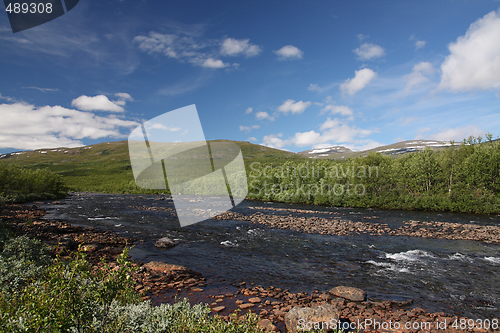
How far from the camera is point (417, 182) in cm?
3641

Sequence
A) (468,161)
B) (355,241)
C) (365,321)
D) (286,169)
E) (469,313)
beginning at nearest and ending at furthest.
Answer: (365,321), (469,313), (355,241), (468,161), (286,169)

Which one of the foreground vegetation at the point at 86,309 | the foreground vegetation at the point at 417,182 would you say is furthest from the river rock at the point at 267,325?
the foreground vegetation at the point at 417,182

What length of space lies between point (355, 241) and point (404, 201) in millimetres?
22597

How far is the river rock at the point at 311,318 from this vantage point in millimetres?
6789

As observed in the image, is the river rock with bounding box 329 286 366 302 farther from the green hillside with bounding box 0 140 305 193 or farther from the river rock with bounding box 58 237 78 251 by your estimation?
the green hillside with bounding box 0 140 305 193

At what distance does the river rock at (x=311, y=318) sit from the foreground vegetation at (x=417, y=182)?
109ft

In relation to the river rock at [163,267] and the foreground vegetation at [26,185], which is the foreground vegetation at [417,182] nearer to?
the river rock at [163,267]

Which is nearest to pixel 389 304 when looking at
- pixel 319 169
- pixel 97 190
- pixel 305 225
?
pixel 305 225

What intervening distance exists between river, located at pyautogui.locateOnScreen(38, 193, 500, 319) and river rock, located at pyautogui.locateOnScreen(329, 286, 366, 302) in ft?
1.71

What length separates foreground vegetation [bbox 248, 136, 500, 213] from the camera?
31.5 meters

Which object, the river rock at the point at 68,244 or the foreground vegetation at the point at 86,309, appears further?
the river rock at the point at 68,244

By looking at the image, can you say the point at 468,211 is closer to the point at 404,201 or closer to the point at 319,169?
the point at 404,201

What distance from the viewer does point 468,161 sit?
3316cm

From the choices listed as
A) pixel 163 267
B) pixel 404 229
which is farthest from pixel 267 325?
pixel 404 229
